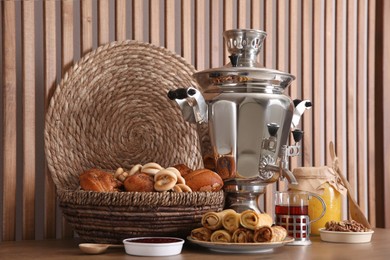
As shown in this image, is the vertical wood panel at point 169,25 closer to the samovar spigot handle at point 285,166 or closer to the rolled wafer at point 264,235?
the samovar spigot handle at point 285,166

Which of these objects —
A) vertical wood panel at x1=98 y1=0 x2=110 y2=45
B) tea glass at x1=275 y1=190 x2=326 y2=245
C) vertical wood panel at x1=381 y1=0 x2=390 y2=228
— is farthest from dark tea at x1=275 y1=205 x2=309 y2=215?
vertical wood panel at x1=381 y1=0 x2=390 y2=228

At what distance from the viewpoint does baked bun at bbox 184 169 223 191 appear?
1.48 meters

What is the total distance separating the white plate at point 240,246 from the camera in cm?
135

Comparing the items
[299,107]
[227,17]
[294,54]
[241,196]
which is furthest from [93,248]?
[294,54]

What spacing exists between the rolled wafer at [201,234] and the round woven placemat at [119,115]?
347 millimetres

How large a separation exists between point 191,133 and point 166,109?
9 cm

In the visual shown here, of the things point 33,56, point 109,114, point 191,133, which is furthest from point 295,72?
point 33,56

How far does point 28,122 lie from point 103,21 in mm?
310

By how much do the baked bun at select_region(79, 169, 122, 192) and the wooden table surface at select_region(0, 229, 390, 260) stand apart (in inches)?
4.8

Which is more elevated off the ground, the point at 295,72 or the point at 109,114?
the point at 295,72

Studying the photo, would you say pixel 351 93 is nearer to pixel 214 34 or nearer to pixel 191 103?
pixel 214 34

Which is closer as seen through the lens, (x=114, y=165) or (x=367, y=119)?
(x=114, y=165)

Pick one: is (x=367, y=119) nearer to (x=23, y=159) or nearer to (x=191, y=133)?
(x=191, y=133)

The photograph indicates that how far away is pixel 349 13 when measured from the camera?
2.15 metres
